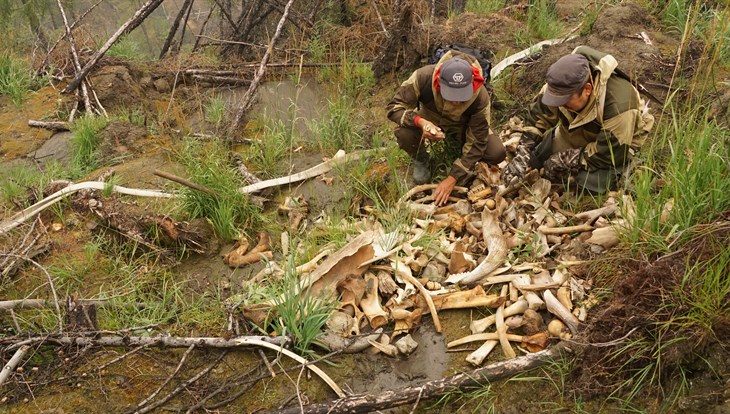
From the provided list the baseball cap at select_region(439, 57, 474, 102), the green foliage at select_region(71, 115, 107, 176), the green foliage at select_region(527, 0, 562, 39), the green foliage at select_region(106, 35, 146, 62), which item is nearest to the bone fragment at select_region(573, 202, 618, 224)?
the baseball cap at select_region(439, 57, 474, 102)

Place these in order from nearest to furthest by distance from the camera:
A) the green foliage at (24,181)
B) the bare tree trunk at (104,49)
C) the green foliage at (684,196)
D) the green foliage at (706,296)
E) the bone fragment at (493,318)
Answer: the green foliage at (706,296), the green foliage at (684,196), the bone fragment at (493,318), the green foliage at (24,181), the bare tree trunk at (104,49)

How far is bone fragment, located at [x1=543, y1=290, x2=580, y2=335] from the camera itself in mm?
2504

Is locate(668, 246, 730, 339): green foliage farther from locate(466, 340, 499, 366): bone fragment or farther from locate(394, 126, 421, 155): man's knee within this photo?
locate(394, 126, 421, 155): man's knee

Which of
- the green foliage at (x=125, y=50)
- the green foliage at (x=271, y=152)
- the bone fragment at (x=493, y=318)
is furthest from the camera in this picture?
the green foliage at (x=125, y=50)

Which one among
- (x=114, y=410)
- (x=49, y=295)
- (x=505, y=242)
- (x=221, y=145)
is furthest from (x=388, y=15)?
(x=114, y=410)

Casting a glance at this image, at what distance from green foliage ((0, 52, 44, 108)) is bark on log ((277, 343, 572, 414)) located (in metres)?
5.43

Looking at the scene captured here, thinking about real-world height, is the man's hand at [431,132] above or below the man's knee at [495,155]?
above

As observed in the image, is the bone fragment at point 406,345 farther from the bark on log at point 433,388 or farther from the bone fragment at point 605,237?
the bone fragment at point 605,237

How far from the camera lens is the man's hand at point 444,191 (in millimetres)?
3602

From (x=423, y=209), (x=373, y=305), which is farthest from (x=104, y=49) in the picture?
(x=373, y=305)

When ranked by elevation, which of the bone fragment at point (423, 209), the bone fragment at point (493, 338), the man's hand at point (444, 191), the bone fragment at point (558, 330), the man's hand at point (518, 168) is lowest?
the bone fragment at point (493, 338)

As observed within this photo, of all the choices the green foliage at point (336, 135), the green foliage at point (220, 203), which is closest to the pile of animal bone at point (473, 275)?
the green foliage at point (220, 203)

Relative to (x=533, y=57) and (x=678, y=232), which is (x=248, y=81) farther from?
(x=678, y=232)

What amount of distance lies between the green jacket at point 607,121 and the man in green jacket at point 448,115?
537 millimetres
